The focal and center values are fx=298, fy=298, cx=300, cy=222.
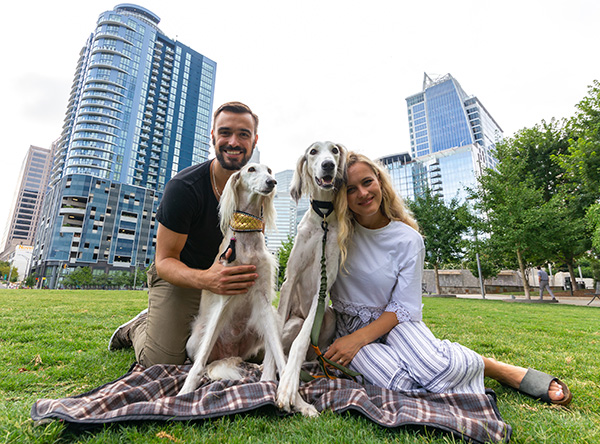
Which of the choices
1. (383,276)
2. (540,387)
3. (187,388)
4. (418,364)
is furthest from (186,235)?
(540,387)

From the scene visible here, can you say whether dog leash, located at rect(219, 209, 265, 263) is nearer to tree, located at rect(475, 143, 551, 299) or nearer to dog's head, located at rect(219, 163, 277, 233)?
dog's head, located at rect(219, 163, 277, 233)

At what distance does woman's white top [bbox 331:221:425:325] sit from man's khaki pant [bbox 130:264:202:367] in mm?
1650

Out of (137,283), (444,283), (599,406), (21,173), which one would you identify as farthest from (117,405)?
(21,173)

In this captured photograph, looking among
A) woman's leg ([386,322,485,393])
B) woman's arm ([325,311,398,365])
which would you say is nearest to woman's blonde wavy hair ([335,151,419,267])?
woman's arm ([325,311,398,365])

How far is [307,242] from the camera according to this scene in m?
2.77

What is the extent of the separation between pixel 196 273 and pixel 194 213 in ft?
2.67

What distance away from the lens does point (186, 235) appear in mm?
3105

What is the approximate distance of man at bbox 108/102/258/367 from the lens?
300 cm

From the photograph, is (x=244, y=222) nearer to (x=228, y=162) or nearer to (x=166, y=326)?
(x=228, y=162)

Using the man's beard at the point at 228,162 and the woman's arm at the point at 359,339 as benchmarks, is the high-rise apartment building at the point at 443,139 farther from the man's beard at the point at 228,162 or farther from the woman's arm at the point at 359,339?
the woman's arm at the point at 359,339

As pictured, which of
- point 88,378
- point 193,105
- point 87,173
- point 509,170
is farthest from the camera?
point 193,105

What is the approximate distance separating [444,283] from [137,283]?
186ft

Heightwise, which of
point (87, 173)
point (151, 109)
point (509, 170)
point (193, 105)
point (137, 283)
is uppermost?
point (193, 105)

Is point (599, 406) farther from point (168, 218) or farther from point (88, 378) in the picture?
point (88, 378)
